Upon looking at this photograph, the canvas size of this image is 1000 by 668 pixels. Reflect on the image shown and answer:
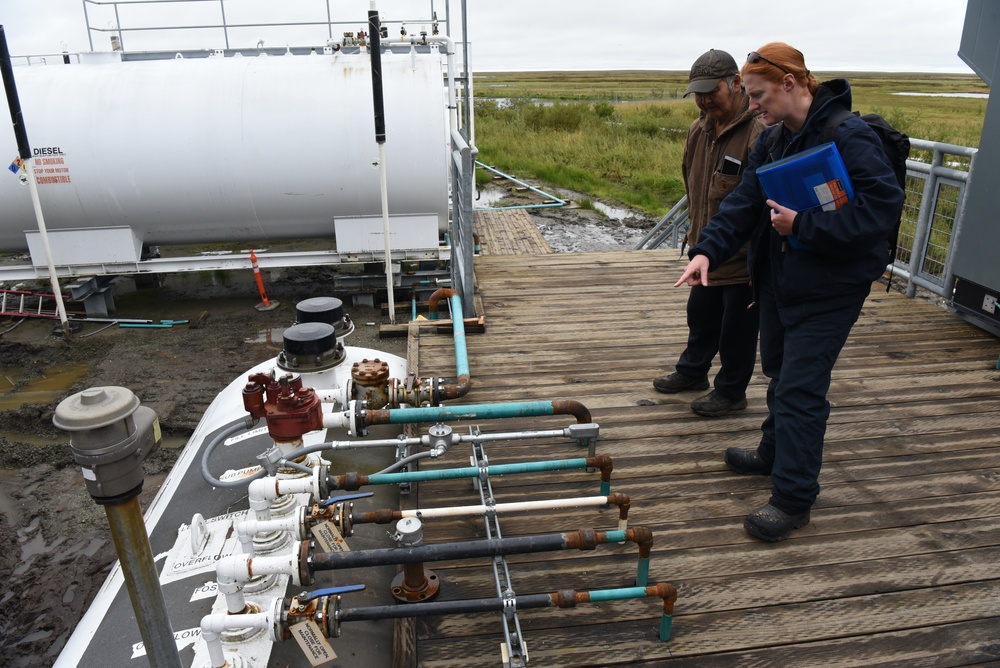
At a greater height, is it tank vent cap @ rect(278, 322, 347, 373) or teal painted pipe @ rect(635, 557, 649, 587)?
tank vent cap @ rect(278, 322, 347, 373)

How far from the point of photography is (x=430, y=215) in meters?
9.33

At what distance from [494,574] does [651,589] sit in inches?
23.0

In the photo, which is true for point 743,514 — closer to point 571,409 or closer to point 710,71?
point 571,409

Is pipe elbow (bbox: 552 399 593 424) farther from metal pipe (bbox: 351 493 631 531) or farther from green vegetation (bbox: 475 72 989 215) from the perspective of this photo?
green vegetation (bbox: 475 72 989 215)

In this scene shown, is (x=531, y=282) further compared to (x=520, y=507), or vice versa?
(x=531, y=282)

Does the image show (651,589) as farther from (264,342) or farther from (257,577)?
(264,342)

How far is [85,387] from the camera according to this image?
25.2 ft

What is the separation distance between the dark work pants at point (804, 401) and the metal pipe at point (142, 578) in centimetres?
225

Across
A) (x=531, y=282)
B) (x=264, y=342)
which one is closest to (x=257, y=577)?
(x=531, y=282)

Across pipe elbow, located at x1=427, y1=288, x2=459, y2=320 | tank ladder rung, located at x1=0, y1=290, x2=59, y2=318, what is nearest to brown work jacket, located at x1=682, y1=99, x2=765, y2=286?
pipe elbow, located at x1=427, y1=288, x2=459, y2=320

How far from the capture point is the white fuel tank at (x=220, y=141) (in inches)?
346

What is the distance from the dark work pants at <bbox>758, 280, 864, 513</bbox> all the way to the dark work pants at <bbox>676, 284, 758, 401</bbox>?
70 centimetres

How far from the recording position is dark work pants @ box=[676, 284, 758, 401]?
3.64m

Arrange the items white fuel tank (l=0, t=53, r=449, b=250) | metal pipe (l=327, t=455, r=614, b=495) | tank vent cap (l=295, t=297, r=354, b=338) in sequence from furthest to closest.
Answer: white fuel tank (l=0, t=53, r=449, b=250) < tank vent cap (l=295, t=297, r=354, b=338) < metal pipe (l=327, t=455, r=614, b=495)
